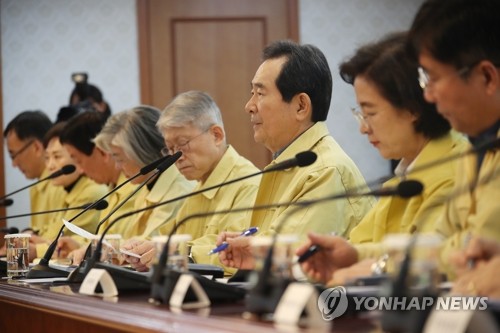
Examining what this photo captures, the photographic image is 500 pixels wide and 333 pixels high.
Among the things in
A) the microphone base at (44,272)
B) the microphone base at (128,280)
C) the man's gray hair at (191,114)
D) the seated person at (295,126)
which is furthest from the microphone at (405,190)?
the man's gray hair at (191,114)

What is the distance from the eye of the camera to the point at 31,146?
6.39 metres

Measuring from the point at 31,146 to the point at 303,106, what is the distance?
11.3 ft

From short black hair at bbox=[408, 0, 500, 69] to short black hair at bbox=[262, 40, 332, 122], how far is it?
4.04 feet

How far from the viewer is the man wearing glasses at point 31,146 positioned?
6281mm

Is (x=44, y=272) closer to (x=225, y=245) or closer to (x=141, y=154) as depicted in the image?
(x=225, y=245)

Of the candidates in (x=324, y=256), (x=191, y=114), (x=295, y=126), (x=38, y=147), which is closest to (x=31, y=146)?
(x=38, y=147)

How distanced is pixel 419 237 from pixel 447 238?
0.73 meters

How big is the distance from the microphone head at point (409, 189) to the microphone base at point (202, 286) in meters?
0.45

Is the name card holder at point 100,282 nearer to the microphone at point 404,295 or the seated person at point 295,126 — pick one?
the seated person at point 295,126

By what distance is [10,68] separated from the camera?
7250 millimetres

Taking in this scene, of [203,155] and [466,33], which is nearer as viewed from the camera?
[466,33]

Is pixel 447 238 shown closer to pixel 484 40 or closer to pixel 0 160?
pixel 484 40

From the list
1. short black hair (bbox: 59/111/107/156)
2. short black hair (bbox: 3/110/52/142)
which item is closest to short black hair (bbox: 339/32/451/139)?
short black hair (bbox: 59/111/107/156)

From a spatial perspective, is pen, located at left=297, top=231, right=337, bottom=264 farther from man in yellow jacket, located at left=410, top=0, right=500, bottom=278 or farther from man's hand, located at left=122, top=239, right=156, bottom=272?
man's hand, located at left=122, top=239, right=156, bottom=272
